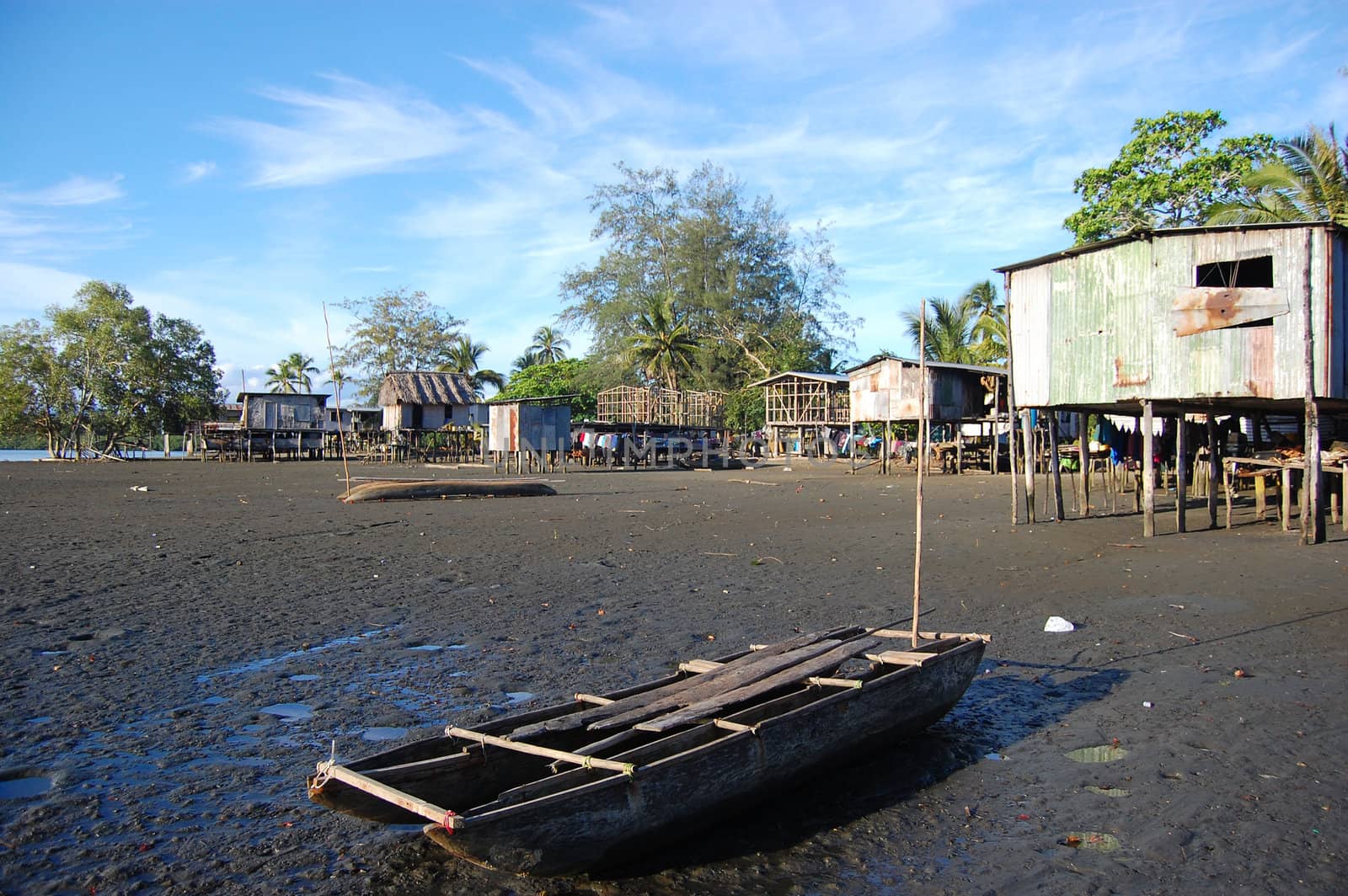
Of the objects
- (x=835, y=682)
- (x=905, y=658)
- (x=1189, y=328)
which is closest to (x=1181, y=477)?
(x=1189, y=328)

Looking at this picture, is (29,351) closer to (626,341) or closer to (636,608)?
(626,341)

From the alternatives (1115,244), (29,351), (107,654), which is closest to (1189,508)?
(1115,244)

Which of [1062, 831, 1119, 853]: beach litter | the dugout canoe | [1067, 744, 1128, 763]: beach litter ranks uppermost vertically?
the dugout canoe

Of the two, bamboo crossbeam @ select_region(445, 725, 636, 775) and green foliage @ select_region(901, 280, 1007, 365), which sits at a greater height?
green foliage @ select_region(901, 280, 1007, 365)

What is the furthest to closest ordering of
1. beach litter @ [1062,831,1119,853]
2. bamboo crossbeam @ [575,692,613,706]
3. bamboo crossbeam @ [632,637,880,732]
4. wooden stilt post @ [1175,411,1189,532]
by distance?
wooden stilt post @ [1175,411,1189,532] → bamboo crossbeam @ [575,692,613,706] → bamboo crossbeam @ [632,637,880,732] → beach litter @ [1062,831,1119,853]

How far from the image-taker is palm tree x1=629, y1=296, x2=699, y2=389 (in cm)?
4850

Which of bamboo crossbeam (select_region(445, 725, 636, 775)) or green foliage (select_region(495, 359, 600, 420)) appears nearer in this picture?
bamboo crossbeam (select_region(445, 725, 636, 775))

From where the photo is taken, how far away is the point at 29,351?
43562 millimetres

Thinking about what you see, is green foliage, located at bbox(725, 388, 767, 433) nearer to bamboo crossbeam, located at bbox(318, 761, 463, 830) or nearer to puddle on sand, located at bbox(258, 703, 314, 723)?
puddle on sand, located at bbox(258, 703, 314, 723)

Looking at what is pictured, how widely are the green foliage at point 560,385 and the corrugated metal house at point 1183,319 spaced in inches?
1619

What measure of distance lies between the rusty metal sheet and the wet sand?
3.29 metres

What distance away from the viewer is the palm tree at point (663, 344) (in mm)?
48500

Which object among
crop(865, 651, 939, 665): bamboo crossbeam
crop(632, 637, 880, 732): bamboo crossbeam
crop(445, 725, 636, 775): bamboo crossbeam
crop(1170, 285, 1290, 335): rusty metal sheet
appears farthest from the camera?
crop(1170, 285, 1290, 335): rusty metal sheet

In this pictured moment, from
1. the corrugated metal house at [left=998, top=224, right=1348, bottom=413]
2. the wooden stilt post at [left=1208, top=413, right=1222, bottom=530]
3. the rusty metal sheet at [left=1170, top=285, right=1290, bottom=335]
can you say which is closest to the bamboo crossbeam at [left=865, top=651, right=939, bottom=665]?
the corrugated metal house at [left=998, top=224, right=1348, bottom=413]
